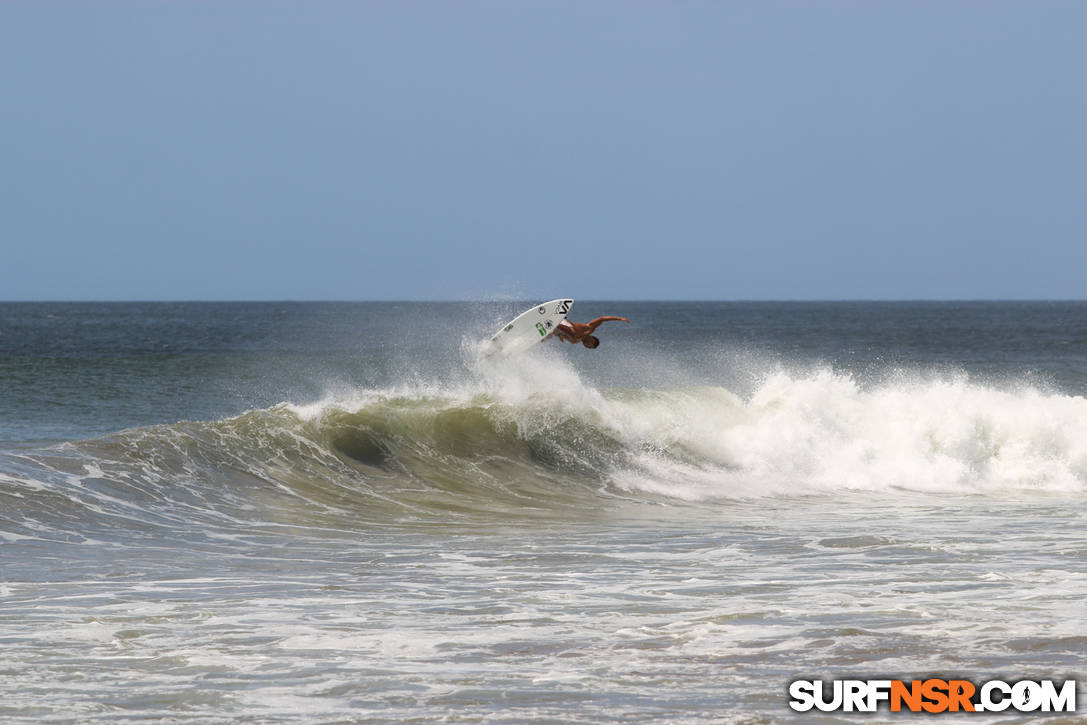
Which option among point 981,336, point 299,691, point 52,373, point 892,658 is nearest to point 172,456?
point 299,691

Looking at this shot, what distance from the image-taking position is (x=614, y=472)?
18.8 m

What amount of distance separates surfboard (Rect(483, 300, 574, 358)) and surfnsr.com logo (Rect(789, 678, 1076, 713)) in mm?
12950

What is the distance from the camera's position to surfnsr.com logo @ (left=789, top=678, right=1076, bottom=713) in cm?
661

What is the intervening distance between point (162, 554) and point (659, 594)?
4945mm

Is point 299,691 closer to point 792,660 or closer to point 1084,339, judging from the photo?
point 792,660

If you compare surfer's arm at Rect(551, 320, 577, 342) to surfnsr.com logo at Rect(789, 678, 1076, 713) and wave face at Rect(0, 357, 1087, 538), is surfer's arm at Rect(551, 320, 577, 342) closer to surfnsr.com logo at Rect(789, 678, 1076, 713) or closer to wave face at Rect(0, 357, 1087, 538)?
wave face at Rect(0, 357, 1087, 538)

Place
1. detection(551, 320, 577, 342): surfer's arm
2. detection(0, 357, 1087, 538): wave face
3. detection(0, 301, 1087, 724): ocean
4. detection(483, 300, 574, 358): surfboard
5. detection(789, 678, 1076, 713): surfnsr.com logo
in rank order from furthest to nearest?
detection(483, 300, 574, 358): surfboard → detection(551, 320, 577, 342): surfer's arm → detection(0, 357, 1087, 538): wave face → detection(0, 301, 1087, 724): ocean → detection(789, 678, 1076, 713): surfnsr.com logo

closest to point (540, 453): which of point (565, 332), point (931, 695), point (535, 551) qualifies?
point (565, 332)

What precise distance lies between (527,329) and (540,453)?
6.89 feet

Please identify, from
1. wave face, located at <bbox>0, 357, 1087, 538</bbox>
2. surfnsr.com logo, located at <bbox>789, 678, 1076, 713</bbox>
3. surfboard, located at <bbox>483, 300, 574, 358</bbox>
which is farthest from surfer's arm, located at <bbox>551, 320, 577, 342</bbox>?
surfnsr.com logo, located at <bbox>789, 678, 1076, 713</bbox>

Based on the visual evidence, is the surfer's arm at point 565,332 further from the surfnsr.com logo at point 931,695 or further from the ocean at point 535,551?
the surfnsr.com logo at point 931,695

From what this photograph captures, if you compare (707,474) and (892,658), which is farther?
(707,474)

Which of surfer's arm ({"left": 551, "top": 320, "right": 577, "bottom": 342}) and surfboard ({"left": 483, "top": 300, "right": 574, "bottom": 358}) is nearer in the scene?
surfer's arm ({"left": 551, "top": 320, "right": 577, "bottom": 342})

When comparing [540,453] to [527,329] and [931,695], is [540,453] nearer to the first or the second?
[527,329]
